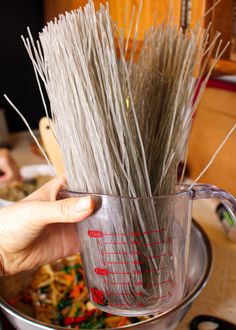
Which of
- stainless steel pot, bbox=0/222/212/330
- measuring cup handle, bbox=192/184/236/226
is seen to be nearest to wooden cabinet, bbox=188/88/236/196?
stainless steel pot, bbox=0/222/212/330

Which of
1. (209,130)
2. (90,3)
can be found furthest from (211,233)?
(90,3)

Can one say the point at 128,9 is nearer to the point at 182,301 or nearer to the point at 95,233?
the point at 95,233

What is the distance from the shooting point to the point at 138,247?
316 mm

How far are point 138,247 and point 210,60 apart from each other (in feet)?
0.64

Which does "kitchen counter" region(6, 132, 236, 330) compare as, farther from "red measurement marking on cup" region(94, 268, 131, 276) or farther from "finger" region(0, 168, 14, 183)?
"finger" region(0, 168, 14, 183)

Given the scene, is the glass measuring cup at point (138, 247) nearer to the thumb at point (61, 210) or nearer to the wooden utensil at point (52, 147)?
the thumb at point (61, 210)

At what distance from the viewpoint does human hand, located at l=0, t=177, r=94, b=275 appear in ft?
1.02

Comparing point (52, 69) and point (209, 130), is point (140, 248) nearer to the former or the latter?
point (52, 69)

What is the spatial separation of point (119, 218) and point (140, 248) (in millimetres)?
35

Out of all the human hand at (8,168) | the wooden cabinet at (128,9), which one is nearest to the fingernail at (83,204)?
the wooden cabinet at (128,9)

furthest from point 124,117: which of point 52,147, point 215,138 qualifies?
point 215,138

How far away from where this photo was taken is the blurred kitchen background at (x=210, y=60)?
0.33 m

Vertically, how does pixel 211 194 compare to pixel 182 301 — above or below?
above

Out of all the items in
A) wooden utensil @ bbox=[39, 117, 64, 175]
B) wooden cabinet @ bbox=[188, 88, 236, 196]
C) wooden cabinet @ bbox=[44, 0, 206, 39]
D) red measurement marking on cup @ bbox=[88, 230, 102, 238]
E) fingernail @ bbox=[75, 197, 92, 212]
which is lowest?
wooden cabinet @ bbox=[188, 88, 236, 196]
